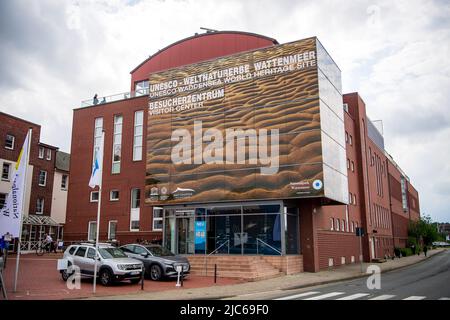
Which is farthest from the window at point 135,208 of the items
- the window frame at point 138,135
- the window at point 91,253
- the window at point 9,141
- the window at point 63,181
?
the window at point 63,181

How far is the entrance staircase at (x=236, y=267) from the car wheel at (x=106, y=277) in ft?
24.2

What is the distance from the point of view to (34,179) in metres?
46.1

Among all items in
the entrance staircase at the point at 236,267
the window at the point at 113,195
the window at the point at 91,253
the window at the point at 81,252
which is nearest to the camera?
the window at the point at 91,253

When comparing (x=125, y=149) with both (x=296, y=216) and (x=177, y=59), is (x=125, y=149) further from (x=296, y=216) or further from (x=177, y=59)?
(x=296, y=216)

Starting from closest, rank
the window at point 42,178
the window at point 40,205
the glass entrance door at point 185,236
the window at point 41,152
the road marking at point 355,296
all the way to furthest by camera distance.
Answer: the road marking at point 355,296 < the glass entrance door at point 185,236 < the window at point 40,205 < the window at point 42,178 < the window at point 41,152

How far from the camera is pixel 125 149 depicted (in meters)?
37.7

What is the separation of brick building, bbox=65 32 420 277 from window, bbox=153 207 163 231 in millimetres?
84

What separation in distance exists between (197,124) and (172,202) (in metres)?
6.09

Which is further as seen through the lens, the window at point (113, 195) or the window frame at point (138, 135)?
the window at point (113, 195)

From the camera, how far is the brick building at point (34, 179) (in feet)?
137

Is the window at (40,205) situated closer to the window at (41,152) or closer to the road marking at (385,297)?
the window at (41,152)

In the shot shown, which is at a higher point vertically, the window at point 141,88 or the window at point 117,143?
the window at point 141,88

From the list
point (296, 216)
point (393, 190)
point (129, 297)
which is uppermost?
point (393, 190)
